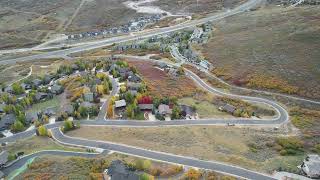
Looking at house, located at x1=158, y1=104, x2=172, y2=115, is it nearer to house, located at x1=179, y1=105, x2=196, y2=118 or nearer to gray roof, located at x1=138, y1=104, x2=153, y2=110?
gray roof, located at x1=138, y1=104, x2=153, y2=110

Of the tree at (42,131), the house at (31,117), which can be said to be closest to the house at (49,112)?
the house at (31,117)

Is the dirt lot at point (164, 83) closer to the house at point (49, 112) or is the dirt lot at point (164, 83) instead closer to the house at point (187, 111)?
the house at point (187, 111)

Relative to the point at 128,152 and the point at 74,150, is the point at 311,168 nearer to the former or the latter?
the point at 128,152

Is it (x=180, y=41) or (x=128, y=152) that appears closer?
(x=128, y=152)

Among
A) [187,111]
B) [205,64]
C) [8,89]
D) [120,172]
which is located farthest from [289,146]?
[8,89]

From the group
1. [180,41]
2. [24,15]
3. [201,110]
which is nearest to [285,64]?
[201,110]

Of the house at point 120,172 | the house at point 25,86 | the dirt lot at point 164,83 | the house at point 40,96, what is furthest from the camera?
the house at point 25,86
